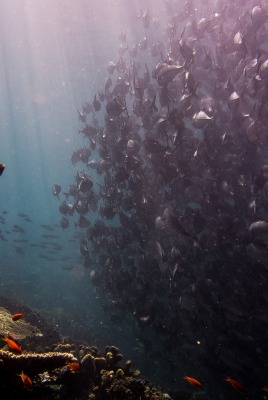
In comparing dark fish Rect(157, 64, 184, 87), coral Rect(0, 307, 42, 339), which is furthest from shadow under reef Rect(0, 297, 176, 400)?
dark fish Rect(157, 64, 184, 87)

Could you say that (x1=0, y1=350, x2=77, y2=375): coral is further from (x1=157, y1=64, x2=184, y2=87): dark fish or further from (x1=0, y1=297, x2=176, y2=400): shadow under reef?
(x1=157, y1=64, x2=184, y2=87): dark fish

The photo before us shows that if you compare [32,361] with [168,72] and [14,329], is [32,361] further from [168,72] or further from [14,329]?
[168,72]

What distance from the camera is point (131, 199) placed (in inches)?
398

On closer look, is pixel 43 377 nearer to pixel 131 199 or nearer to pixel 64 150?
pixel 131 199

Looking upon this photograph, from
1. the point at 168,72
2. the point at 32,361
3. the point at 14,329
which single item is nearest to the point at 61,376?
the point at 32,361

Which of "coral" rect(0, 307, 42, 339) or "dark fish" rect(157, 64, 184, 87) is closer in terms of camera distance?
"coral" rect(0, 307, 42, 339)

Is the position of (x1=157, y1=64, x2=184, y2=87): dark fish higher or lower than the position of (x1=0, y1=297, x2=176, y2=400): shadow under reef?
higher

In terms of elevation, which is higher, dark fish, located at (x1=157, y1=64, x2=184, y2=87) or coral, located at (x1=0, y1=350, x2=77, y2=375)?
dark fish, located at (x1=157, y1=64, x2=184, y2=87)

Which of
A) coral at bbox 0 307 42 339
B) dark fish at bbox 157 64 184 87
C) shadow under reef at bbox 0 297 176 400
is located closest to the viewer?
shadow under reef at bbox 0 297 176 400

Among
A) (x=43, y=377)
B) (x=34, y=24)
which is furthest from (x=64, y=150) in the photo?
(x=43, y=377)

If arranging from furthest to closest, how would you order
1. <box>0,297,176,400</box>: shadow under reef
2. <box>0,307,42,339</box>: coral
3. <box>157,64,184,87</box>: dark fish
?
<box>157,64,184,87</box>: dark fish
<box>0,307,42,339</box>: coral
<box>0,297,176,400</box>: shadow under reef

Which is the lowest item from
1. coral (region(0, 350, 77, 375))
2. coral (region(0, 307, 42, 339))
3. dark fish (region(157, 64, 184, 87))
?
coral (region(0, 307, 42, 339))

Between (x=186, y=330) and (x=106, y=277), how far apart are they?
3.58 meters

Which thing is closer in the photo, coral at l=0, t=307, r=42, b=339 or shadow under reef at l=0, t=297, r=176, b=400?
shadow under reef at l=0, t=297, r=176, b=400
